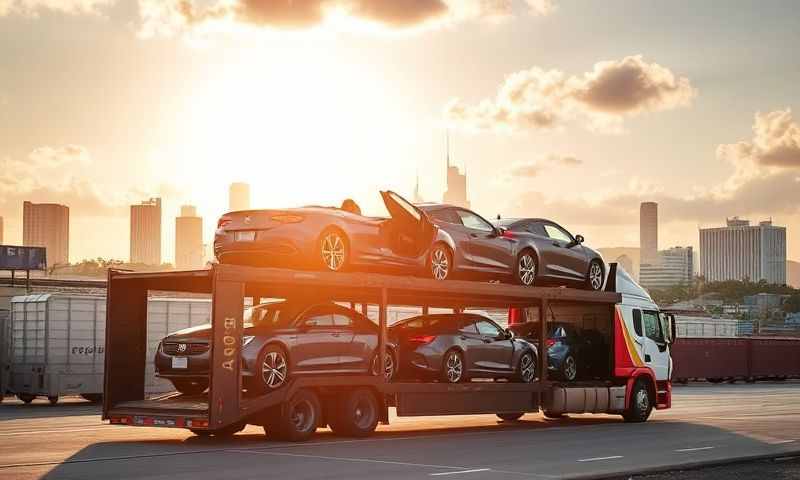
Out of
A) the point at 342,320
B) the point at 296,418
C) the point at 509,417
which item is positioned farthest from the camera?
the point at 509,417

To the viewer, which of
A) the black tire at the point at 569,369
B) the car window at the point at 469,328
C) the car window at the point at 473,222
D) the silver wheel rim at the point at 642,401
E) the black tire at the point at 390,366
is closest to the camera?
the black tire at the point at 390,366

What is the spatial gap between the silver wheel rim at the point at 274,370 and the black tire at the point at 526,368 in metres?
6.11

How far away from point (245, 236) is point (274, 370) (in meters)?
1.95

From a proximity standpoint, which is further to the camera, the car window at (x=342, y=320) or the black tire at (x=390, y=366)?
the black tire at (x=390, y=366)

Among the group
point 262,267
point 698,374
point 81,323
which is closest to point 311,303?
point 262,267

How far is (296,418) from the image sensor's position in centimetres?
1683

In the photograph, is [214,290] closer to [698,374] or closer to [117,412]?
[117,412]

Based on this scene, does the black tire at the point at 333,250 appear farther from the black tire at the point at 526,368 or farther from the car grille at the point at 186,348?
the black tire at the point at 526,368

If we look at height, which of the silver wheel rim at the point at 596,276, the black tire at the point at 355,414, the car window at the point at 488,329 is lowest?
the black tire at the point at 355,414

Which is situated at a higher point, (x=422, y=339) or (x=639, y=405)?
(x=422, y=339)

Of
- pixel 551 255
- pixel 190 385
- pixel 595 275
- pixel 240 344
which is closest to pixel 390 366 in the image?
pixel 190 385

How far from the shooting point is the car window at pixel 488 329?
2014cm

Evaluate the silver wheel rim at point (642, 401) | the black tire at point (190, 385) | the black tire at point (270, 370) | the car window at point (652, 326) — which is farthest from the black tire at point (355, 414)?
the car window at point (652, 326)

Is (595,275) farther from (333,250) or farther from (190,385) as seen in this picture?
(190,385)
